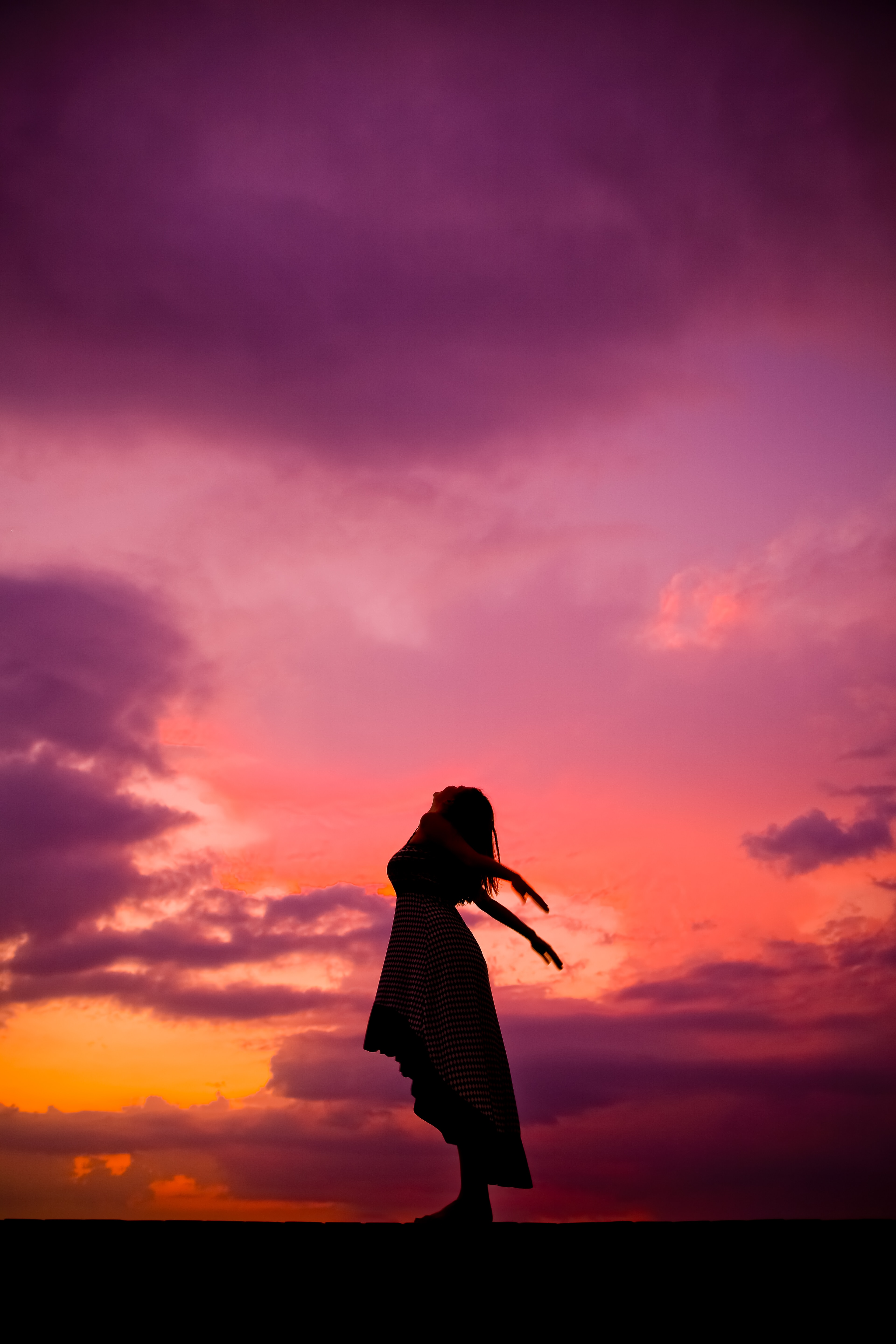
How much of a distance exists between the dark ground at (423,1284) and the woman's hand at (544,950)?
1.70 meters

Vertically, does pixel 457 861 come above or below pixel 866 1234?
above

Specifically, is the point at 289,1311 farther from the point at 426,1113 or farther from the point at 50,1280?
the point at 426,1113

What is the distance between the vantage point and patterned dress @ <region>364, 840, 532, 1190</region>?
547cm

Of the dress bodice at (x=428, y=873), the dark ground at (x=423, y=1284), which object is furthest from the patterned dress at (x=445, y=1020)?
the dark ground at (x=423, y=1284)

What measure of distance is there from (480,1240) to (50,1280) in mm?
1969

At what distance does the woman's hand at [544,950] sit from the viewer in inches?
238

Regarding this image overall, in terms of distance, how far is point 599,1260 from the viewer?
4141mm

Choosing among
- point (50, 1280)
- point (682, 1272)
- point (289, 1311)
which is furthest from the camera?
point (682, 1272)

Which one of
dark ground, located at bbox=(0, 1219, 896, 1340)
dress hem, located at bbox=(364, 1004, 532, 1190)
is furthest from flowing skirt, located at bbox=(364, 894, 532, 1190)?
dark ground, located at bbox=(0, 1219, 896, 1340)

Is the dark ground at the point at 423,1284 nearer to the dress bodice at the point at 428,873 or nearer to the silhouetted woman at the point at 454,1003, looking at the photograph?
the silhouetted woman at the point at 454,1003

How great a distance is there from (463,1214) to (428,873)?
195cm

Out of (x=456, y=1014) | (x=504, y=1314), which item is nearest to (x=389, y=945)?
(x=456, y=1014)

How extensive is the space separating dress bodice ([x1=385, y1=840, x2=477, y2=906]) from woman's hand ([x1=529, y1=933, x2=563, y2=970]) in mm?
594

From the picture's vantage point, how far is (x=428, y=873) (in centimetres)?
601
